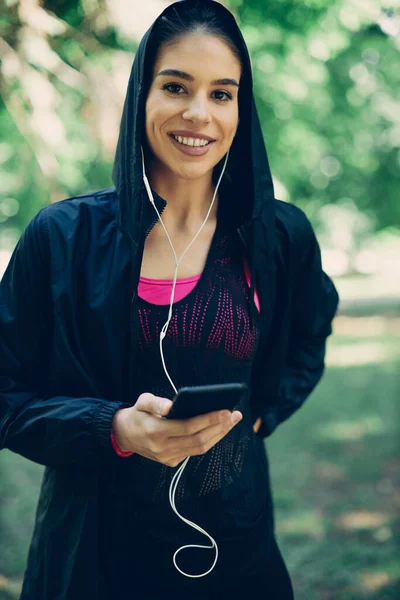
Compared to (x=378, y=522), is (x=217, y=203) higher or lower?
higher

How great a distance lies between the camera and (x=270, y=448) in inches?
244

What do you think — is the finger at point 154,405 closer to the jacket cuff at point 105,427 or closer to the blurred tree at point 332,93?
the jacket cuff at point 105,427

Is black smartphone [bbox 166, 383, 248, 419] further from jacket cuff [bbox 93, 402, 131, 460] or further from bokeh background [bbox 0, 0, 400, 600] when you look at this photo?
bokeh background [bbox 0, 0, 400, 600]

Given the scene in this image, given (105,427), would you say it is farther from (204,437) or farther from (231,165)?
(231,165)

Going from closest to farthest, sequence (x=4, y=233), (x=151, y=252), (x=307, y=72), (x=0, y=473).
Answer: (x=151, y=252), (x=0, y=473), (x=307, y=72), (x=4, y=233)

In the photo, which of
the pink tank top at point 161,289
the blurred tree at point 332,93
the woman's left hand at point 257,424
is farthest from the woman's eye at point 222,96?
the blurred tree at point 332,93

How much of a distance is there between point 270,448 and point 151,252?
186 inches

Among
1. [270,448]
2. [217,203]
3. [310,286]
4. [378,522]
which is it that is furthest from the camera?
[270,448]

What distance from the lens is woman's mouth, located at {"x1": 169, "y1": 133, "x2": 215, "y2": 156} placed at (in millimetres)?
1727

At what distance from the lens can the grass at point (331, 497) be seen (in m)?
3.77

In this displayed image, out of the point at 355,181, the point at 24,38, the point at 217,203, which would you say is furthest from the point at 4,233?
the point at 217,203

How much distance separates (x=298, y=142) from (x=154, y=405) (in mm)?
7883

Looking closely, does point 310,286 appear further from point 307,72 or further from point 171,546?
point 307,72

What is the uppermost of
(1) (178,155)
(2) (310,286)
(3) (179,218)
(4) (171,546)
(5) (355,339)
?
(1) (178,155)
